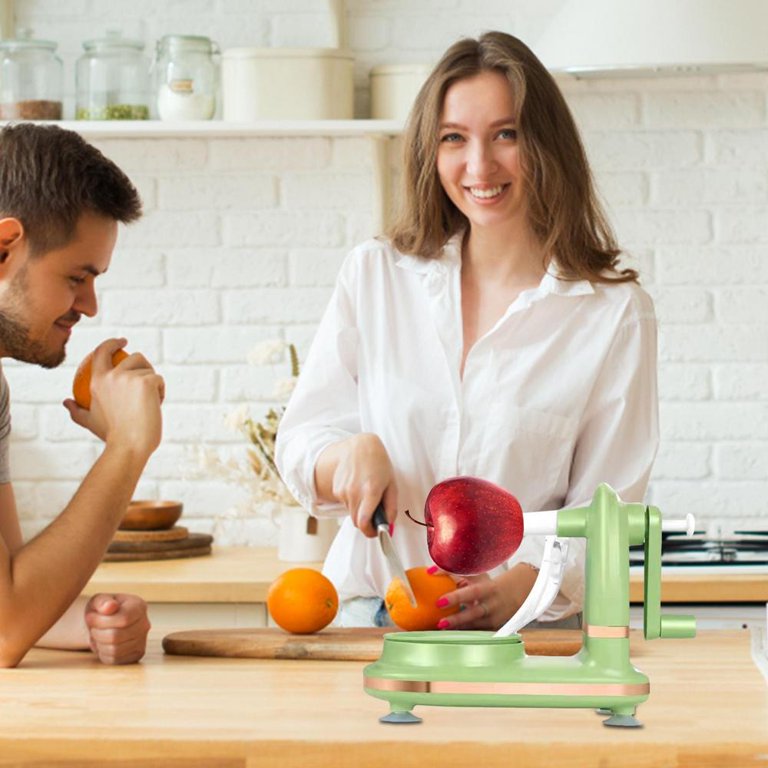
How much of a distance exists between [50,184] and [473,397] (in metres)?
0.66

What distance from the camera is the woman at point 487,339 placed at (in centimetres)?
198

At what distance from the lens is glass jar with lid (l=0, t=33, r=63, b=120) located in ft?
10.3

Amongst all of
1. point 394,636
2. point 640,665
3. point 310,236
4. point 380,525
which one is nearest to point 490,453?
point 380,525

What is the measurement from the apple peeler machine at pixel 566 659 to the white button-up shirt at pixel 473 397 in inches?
26.3

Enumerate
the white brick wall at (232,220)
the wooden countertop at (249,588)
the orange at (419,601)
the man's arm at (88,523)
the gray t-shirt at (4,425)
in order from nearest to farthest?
the man's arm at (88,523)
the orange at (419,601)
the gray t-shirt at (4,425)
the wooden countertop at (249,588)
the white brick wall at (232,220)

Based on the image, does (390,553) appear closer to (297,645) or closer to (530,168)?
(297,645)

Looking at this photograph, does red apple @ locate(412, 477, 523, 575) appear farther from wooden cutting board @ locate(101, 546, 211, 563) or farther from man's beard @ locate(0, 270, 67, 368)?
wooden cutting board @ locate(101, 546, 211, 563)

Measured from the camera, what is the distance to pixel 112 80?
124 inches

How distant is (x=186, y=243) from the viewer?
3.32 m

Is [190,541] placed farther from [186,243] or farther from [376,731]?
[376,731]

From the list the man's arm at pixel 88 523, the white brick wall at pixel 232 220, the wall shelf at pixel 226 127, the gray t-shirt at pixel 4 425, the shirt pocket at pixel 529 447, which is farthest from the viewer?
the white brick wall at pixel 232 220

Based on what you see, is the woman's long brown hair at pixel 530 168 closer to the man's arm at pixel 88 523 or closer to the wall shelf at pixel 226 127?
the man's arm at pixel 88 523

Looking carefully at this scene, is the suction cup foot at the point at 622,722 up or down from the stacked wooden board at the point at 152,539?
up

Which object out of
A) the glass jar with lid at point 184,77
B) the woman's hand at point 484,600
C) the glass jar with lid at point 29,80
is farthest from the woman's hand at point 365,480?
the glass jar with lid at point 29,80
